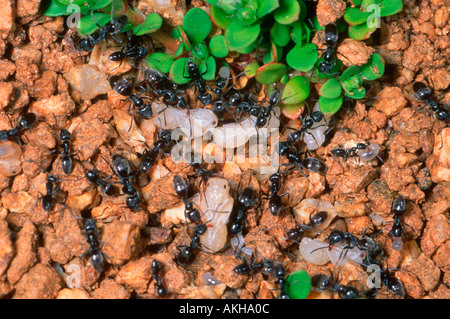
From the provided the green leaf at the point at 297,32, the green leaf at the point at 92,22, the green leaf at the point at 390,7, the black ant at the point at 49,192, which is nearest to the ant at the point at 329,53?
the green leaf at the point at 297,32

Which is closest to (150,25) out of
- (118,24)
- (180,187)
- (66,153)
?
(118,24)

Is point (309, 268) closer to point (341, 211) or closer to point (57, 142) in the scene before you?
point (341, 211)

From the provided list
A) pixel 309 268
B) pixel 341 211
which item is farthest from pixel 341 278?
pixel 341 211

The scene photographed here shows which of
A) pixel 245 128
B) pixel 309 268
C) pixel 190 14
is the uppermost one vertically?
pixel 190 14

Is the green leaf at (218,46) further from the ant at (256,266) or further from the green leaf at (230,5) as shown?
the ant at (256,266)

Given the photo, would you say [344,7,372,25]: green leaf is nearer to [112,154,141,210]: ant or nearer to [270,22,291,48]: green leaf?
[270,22,291,48]: green leaf

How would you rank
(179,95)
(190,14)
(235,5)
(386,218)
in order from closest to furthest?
(235,5), (190,14), (386,218), (179,95)
